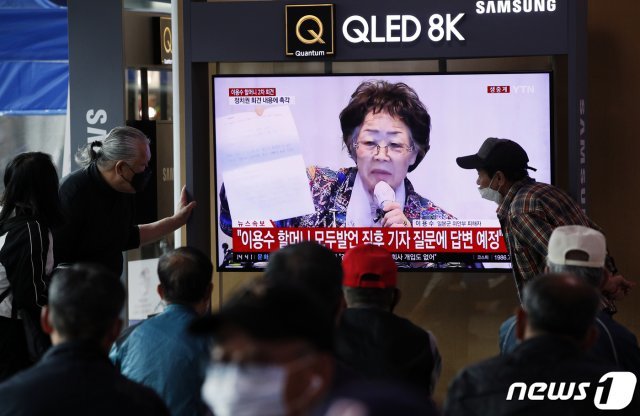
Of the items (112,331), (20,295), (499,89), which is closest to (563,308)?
(112,331)

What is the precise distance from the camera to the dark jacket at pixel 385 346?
3111 millimetres

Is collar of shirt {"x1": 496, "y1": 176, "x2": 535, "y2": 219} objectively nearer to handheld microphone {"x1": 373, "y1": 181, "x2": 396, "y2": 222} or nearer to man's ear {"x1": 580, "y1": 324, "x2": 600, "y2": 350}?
handheld microphone {"x1": 373, "y1": 181, "x2": 396, "y2": 222}

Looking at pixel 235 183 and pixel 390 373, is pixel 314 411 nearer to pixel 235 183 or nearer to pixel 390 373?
pixel 390 373

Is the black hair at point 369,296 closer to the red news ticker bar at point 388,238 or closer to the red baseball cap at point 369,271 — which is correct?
the red baseball cap at point 369,271

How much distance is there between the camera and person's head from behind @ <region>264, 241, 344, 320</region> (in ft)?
9.12

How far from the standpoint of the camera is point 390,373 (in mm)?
3098

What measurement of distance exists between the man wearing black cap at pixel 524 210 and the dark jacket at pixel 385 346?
1.67 m

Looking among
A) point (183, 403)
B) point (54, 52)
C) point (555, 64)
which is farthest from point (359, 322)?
point (54, 52)

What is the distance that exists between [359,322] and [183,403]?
573mm

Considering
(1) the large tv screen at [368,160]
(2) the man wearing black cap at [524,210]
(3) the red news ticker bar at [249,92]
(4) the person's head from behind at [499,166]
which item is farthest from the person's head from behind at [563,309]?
(3) the red news ticker bar at [249,92]

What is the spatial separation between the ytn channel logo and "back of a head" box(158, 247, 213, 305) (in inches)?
49.4

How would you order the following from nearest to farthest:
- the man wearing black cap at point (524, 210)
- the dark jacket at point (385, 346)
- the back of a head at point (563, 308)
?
the back of a head at point (563, 308)
the dark jacket at point (385, 346)
the man wearing black cap at point (524, 210)

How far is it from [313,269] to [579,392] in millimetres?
787

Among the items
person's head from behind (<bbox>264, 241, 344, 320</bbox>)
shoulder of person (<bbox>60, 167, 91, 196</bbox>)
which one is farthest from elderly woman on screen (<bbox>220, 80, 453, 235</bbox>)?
person's head from behind (<bbox>264, 241, 344, 320</bbox>)
